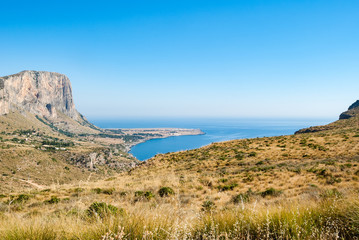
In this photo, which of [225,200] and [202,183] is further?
[202,183]

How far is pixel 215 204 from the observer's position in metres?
8.45

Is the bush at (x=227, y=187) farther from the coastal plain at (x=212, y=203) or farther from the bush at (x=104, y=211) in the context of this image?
the bush at (x=104, y=211)

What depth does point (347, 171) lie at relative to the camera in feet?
38.6

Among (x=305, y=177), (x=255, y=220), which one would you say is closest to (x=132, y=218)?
(x=255, y=220)

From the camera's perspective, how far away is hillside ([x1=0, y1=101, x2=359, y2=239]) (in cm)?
287

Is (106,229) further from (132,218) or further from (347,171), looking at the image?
(347,171)

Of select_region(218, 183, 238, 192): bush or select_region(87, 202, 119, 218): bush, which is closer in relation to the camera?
select_region(87, 202, 119, 218): bush

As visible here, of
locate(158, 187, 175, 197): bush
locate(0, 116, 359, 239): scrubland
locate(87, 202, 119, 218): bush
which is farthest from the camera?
locate(158, 187, 175, 197): bush

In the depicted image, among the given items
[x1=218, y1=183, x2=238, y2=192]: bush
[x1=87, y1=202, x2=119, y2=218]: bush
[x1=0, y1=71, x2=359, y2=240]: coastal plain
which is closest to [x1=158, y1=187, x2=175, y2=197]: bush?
[x1=0, y1=71, x2=359, y2=240]: coastal plain

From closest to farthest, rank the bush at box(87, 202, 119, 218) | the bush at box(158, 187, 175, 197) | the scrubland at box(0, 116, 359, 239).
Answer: the scrubland at box(0, 116, 359, 239) → the bush at box(87, 202, 119, 218) → the bush at box(158, 187, 175, 197)

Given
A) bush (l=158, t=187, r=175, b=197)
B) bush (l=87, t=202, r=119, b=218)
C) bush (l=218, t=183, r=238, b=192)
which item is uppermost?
bush (l=87, t=202, r=119, b=218)

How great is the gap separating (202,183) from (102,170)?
11857 cm

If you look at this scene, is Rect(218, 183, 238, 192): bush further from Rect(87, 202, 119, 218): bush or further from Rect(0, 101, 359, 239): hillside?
Rect(87, 202, 119, 218): bush

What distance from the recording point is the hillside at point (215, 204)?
2.87 m
